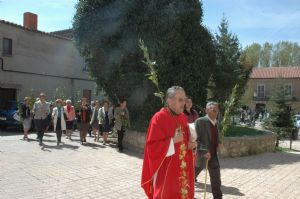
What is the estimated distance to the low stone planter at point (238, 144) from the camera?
1148 cm

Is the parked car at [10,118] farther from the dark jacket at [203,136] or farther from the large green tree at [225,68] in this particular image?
the dark jacket at [203,136]

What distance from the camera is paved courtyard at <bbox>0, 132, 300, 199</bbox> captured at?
689 centimetres

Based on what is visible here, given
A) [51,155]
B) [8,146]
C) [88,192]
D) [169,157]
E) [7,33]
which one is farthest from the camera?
[7,33]

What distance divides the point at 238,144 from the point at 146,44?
460 centimetres

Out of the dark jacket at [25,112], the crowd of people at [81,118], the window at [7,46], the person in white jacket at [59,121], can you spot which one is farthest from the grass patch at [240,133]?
the window at [7,46]

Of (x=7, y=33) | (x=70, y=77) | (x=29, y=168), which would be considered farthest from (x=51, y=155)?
(x=70, y=77)

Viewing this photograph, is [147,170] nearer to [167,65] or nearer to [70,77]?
[167,65]

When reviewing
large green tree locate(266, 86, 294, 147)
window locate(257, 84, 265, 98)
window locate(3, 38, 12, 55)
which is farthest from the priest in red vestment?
window locate(257, 84, 265, 98)

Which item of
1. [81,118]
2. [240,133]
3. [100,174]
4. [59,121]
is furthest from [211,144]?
[81,118]

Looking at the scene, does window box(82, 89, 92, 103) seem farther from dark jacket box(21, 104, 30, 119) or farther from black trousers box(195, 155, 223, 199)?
black trousers box(195, 155, 223, 199)

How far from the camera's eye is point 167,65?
12.5 metres

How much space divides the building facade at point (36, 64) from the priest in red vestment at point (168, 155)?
688 inches

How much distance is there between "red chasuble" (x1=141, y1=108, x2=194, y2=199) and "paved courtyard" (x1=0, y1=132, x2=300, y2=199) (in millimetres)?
2483

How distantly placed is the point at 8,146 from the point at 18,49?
12195 mm
